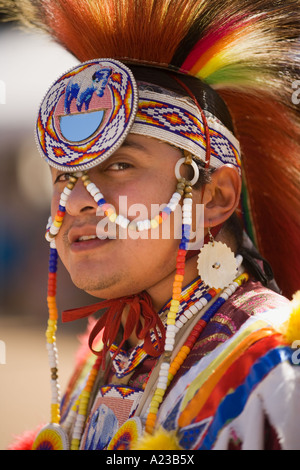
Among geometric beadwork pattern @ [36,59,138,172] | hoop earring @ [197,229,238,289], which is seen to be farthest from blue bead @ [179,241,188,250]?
geometric beadwork pattern @ [36,59,138,172]

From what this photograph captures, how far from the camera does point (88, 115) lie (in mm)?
2062

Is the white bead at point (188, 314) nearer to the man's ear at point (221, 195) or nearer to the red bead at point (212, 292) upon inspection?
the red bead at point (212, 292)

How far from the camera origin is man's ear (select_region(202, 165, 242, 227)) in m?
2.20

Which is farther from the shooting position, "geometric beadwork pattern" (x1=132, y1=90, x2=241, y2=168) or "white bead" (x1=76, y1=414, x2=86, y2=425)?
"white bead" (x1=76, y1=414, x2=86, y2=425)

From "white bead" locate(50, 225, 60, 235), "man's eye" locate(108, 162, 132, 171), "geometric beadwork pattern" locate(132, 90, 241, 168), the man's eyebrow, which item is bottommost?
"white bead" locate(50, 225, 60, 235)

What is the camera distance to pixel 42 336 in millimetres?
10898

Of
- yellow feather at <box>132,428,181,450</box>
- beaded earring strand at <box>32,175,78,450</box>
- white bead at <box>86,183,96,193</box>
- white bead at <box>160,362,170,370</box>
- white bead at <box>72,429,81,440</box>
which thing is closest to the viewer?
yellow feather at <box>132,428,181,450</box>

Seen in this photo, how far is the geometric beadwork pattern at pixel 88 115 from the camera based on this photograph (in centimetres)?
202

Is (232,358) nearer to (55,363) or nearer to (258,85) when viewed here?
(55,363)

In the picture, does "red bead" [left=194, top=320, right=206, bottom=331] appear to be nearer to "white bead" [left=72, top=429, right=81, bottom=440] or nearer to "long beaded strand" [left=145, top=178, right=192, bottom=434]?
"long beaded strand" [left=145, top=178, right=192, bottom=434]

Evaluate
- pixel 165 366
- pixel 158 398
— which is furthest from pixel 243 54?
pixel 158 398

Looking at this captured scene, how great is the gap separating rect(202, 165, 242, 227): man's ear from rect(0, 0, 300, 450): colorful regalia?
5cm

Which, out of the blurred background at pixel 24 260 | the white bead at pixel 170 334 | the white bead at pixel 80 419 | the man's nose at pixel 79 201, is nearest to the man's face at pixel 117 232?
the man's nose at pixel 79 201
